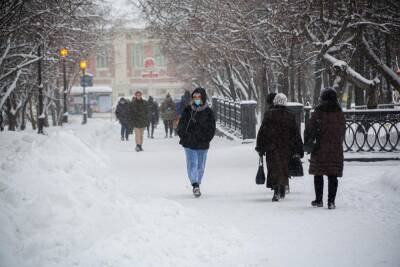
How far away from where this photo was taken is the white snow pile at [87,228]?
6082 millimetres

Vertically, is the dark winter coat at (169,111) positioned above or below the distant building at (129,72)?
below

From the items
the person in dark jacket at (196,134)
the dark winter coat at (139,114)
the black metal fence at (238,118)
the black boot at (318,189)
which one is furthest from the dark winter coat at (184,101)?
the black boot at (318,189)

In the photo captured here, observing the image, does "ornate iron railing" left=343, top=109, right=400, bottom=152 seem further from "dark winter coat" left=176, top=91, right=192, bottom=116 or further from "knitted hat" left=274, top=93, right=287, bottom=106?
"dark winter coat" left=176, top=91, right=192, bottom=116

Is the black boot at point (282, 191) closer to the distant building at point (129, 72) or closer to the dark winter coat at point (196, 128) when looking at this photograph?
the dark winter coat at point (196, 128)

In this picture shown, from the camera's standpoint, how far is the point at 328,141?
363 inches

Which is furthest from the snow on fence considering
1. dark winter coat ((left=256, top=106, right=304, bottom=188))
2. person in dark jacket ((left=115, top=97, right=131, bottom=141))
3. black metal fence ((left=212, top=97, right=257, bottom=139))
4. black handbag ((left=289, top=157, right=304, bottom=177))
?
person in dark jacket ((left=115, top=97, right=131, bottom=141))

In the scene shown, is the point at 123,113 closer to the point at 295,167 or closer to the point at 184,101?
the point at 184,101

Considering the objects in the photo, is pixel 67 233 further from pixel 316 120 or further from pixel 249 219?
pixel 316 120

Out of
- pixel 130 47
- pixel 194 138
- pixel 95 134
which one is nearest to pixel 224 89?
pixel 95 134

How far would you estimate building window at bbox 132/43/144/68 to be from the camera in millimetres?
75875

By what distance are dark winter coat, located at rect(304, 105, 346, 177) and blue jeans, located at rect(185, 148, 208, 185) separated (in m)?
2.28

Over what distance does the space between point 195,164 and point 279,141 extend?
5.45 ft

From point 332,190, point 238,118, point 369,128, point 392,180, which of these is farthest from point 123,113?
point 332,190

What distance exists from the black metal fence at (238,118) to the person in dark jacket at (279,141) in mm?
11106
